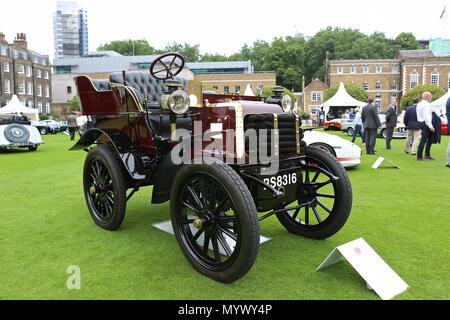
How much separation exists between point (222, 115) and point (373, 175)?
5.34m

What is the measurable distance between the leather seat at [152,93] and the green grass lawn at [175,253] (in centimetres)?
117

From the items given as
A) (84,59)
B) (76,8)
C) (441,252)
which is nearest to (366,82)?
(84,59)

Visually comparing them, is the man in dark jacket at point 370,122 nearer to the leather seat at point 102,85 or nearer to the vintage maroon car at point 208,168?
the vintage maroon car at point 208,168

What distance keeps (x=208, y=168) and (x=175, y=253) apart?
1.13 meters

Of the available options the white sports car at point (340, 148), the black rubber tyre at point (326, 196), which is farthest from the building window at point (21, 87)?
the black rubber tyre at point (326, 196)

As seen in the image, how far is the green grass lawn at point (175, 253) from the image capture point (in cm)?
287

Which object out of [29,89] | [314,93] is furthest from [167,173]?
[314,93]

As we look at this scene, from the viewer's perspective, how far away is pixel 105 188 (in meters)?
4.36

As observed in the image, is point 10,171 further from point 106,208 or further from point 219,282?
point 219,282

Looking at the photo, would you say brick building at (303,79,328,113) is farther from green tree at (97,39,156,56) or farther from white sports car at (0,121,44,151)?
white sports car at (0,121,44,151)

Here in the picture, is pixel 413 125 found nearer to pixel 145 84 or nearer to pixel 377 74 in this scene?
pixel 145 84

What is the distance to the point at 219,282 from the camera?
298 centimetres

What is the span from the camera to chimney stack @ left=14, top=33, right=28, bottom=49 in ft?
178

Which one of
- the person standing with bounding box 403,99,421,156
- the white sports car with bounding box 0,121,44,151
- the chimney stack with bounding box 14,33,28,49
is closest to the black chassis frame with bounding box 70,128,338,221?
the person standing with bounding box 403,99,421,156
